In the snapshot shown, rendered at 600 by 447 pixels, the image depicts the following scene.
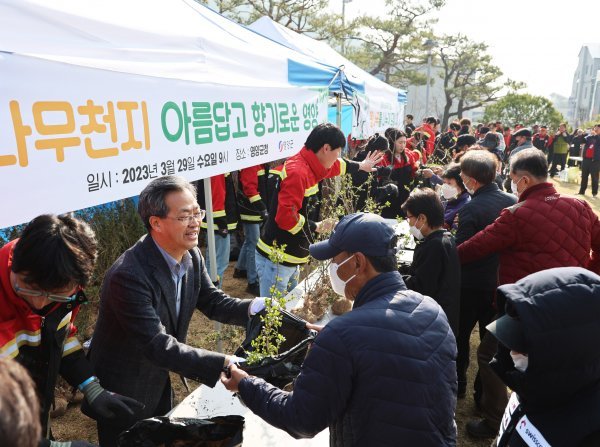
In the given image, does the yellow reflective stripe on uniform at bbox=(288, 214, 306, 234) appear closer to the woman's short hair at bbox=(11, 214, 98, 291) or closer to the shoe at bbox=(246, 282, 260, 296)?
the woman's short hair at bbox=(11, 214, 98, 291)

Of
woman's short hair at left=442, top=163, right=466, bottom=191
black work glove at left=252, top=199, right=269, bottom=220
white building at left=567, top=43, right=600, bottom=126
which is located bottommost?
black work glove at left=252, top=199, right=269, bottom=220

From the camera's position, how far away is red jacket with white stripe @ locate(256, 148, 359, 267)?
10.1 ft

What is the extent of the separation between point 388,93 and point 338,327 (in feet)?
25.3

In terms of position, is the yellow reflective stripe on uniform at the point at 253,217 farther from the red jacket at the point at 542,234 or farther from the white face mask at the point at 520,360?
the white face mask at the point at 520,360

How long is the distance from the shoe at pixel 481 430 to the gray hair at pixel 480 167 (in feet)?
5.01

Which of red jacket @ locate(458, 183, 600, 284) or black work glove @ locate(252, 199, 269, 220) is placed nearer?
red jacket @ locate(458, 183, 600, 284)

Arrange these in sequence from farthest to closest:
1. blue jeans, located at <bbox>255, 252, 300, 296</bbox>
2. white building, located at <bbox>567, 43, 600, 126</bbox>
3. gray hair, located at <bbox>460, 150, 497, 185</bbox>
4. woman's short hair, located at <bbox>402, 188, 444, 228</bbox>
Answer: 1. white building, located at <bbox>567, 43, 600, 126</bbox>
2. blue jeans, located at <bbox>255, 252, 300, 296</bbox>
3. gray hair, located at <bbox>460, 150, 497, 185</bbox>
4. woman's short hair, located at <bbox>402, 188, 444, 228</bbox>

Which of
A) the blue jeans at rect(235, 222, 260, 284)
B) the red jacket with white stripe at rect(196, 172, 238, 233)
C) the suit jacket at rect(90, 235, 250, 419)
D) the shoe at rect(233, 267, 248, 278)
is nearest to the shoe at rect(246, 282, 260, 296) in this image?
the blue jeans at rect(235, 222, 260, 284)

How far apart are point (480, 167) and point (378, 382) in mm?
2109

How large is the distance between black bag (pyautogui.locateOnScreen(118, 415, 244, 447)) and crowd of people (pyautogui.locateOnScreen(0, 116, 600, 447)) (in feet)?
0.46

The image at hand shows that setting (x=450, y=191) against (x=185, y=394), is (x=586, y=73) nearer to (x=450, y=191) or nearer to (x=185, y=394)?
(x=450, y=191)

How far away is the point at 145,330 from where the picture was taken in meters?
1.63

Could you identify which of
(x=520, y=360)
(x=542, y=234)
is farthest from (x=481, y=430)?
(x=520, y=360)

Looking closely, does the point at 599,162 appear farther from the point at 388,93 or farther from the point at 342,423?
the point at 342,423
